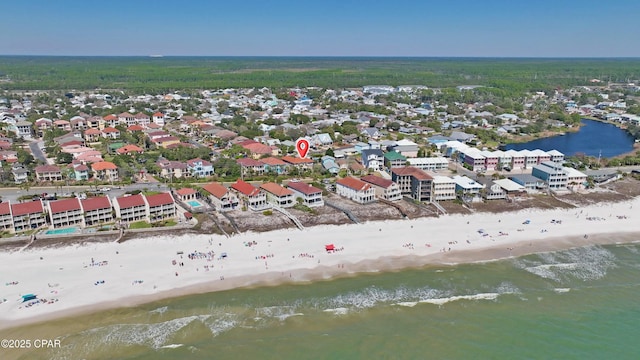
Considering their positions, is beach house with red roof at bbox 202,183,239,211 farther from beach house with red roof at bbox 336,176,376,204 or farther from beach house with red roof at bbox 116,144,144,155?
beach house with red roof at bbox 116,144,144,155

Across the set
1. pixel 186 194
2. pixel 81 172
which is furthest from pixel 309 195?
pixel 81 172

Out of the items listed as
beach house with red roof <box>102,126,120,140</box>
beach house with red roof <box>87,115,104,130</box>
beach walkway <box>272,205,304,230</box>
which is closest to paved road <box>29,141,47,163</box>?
beach house with red roof <box>102,126,120,140</box>

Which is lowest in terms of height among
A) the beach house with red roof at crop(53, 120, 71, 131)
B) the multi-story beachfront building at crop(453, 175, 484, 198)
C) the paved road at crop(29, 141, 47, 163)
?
the multi-story beachfront building at crop(453, 175, 484, 198)

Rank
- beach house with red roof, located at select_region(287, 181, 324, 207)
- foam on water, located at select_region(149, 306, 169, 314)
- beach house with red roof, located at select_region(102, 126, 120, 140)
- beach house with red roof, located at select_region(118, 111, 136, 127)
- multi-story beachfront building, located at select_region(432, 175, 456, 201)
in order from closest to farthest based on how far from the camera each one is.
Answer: foam on water, located at select_region(149, 306, 169, 314) < beach house with red roof, located at select_region(287, 181, 324, 207) < multi-story beachfront building, located at select_region(432, 175, 456, 201) < beach house with red roof, located at select_region(102, 126, 120, 140) < beach house with red roof, located at select_region(118, 111, 136, 127)

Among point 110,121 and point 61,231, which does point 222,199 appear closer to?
point 61,231

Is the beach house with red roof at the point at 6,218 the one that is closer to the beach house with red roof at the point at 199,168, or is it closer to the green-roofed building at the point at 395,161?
the beach house with red roof at the point at 199,168

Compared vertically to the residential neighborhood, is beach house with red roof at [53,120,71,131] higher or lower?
higher
